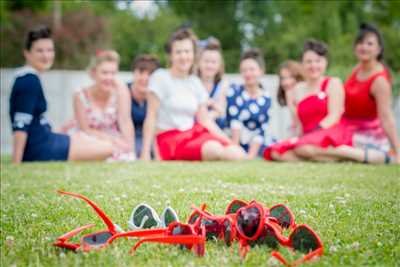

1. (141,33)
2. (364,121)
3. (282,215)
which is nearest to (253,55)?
(364,121)

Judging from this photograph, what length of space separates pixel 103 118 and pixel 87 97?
0.38 metres

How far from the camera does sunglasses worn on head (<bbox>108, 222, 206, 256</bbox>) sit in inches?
90.8

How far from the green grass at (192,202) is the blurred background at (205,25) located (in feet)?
46.8

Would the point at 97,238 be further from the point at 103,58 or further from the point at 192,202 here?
the point at 103,58

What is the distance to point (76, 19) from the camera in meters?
22.7

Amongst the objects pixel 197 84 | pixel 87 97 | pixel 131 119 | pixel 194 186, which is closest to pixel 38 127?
pixel 87 97

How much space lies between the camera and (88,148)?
786 cm

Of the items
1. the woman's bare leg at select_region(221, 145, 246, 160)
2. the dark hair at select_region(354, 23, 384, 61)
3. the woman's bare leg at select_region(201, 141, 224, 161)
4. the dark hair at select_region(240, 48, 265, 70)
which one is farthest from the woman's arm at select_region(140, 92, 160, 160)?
the dark hair at select_region(354, 23, 384, 61)

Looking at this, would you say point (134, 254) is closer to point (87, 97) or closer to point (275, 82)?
point (87, 97)

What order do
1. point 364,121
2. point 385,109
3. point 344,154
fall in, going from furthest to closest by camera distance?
point 364,121 < point 344,154 < point 385,109

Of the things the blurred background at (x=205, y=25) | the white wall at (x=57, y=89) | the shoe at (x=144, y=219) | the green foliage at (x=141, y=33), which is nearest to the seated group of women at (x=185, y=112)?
the shoe at (x=144, y=219)

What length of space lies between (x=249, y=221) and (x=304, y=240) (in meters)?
0.23

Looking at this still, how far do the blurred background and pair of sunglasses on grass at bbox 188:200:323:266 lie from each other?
56.9ft

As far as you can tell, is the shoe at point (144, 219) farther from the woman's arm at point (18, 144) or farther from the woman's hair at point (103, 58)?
the woman's hair at point (103, 58)
